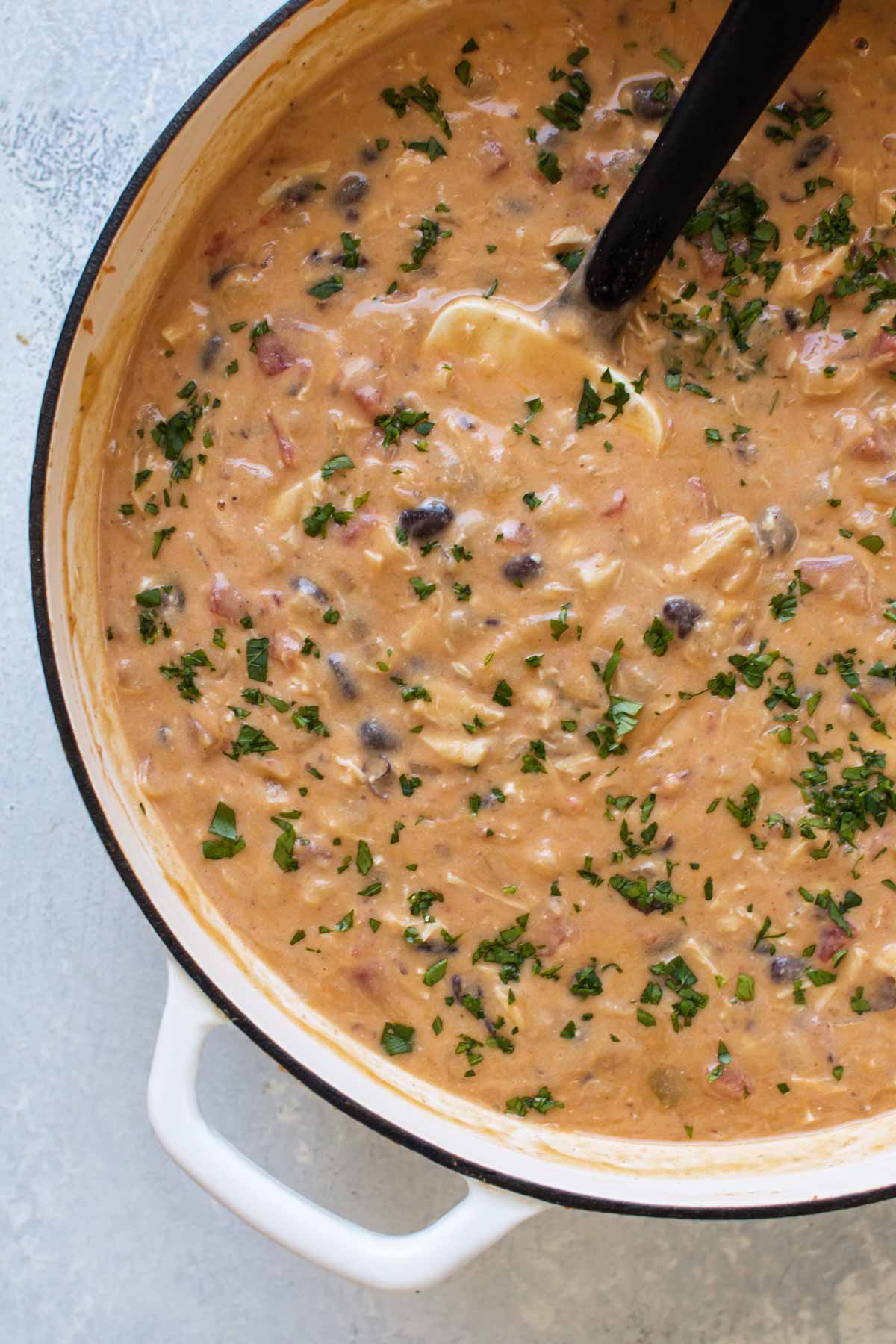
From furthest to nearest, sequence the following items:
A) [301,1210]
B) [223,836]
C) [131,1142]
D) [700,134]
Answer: [131,1142]
[223,836]
[301,1210]
[700,134]

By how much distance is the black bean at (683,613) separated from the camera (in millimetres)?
2830

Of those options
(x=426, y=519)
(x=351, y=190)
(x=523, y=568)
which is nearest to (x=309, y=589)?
(x=426, y=519)

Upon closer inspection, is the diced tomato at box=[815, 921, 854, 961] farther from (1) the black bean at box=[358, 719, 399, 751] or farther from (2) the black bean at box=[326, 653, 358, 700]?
(2) the black bean at box=[326, 653, 358, 700]

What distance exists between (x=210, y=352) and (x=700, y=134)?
1.19 meters

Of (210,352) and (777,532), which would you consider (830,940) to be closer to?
(777,532)

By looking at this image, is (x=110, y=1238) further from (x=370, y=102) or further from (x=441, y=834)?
(x=370, y=102)

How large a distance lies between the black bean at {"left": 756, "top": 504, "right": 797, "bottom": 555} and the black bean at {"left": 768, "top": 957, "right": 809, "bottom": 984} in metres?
0.93

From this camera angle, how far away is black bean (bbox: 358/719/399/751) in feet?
9.49

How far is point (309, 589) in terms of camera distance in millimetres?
2875

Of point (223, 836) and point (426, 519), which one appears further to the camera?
point (223, 836)

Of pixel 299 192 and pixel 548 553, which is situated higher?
pixel 299 192

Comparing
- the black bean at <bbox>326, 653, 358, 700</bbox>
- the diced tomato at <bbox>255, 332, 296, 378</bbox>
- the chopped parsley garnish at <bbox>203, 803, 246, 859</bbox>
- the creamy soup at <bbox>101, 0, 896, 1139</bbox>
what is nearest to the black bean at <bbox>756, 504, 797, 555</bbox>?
the creamy soup at <bbox>101, 0, 896, 1139</bbox>

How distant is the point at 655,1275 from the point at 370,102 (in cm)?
303

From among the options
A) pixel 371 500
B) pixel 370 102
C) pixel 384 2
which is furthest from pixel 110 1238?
pixel 384 2
